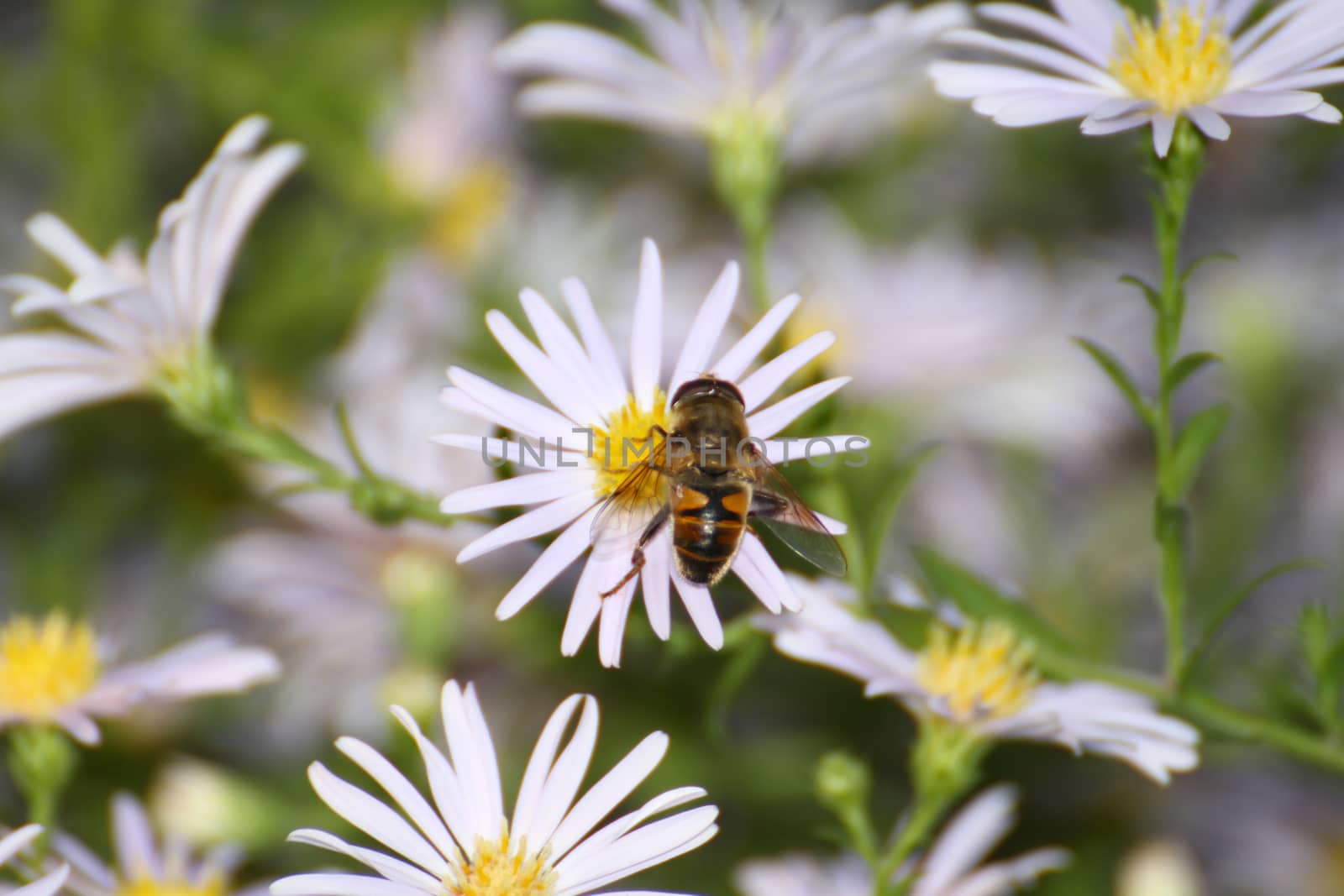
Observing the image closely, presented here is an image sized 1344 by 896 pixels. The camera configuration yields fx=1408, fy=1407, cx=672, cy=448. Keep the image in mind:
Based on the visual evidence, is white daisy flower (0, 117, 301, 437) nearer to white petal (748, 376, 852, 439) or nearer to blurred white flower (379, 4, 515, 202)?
white petal (748, 376, 852, 439)

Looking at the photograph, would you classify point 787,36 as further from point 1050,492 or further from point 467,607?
point 1050,492

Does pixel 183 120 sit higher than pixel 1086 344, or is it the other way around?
pixel 183 120

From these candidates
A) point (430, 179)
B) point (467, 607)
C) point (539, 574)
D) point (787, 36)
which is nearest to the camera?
point (539, 574)

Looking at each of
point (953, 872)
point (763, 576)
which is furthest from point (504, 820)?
point (953, 872)

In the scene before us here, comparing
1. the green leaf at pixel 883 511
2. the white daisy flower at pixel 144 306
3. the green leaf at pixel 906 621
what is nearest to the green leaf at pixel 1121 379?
the green leaf at pixel 883 511

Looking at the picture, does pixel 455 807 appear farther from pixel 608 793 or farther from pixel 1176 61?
pixel 1176 61

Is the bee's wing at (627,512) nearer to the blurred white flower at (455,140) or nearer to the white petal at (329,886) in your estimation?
the white petal at (329,886)

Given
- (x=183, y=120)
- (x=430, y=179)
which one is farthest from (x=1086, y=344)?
(x=183, y=120)
